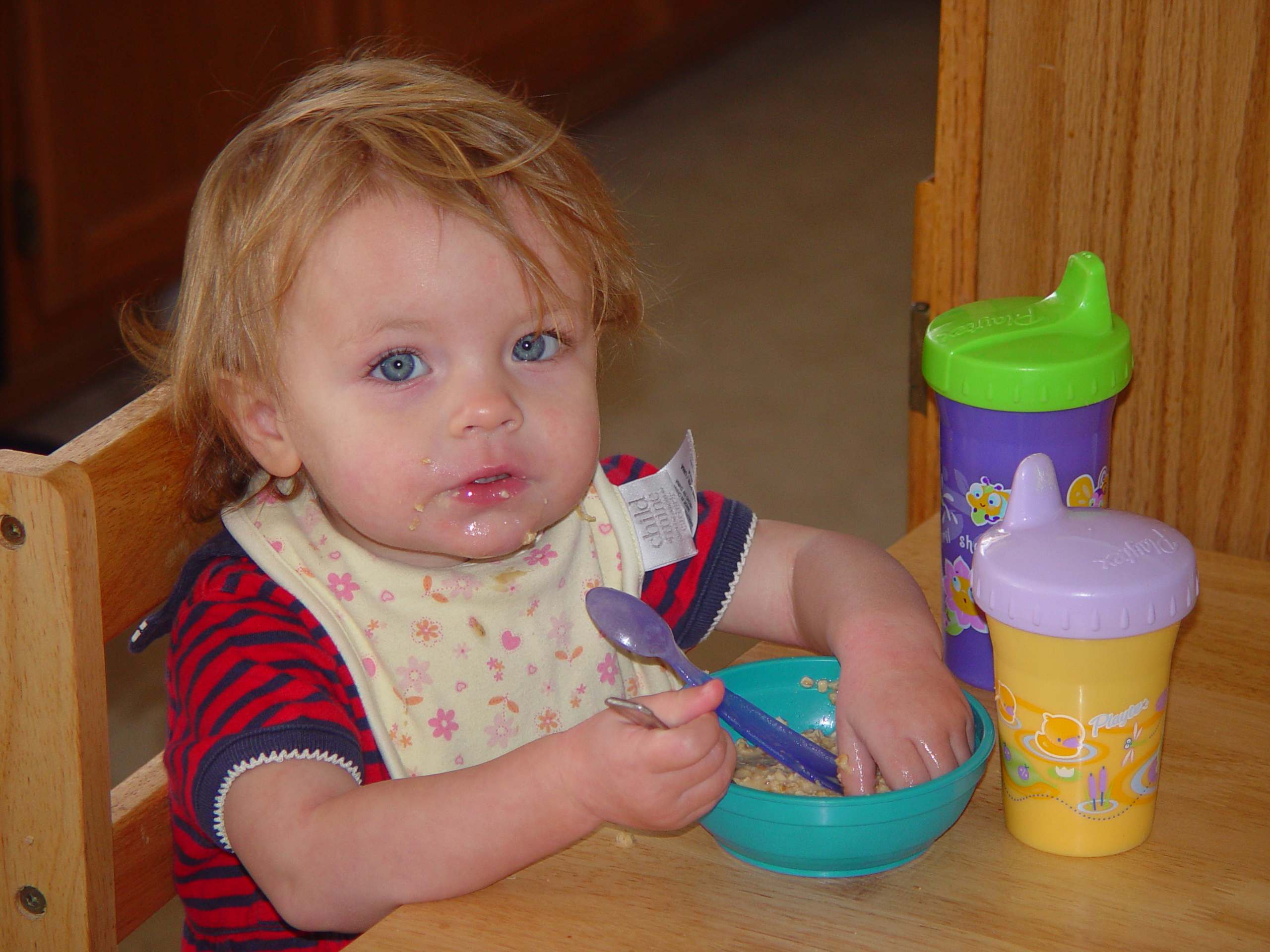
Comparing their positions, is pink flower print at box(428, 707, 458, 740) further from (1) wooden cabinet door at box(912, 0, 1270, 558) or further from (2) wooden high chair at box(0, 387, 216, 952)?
(1) wooden cabinet door at box(912, 0, 1270, 558)

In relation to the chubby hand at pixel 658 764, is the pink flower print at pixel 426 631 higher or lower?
lower

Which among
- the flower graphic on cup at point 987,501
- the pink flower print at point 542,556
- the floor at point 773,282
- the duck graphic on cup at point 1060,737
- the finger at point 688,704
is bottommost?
the floor at point 773,282

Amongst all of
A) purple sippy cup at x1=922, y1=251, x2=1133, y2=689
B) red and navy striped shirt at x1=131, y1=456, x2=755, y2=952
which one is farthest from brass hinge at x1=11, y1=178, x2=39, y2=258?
purple sippy cup at x1=922, y1=251, x2=1133, y2=689

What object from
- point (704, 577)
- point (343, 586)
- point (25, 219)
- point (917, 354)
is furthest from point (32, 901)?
point (25, 219)

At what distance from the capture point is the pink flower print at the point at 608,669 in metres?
0.96

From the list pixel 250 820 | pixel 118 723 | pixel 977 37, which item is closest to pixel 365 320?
pixel 250 820

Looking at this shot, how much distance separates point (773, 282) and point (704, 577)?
226 centimetres

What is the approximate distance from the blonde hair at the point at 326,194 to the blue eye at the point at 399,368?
0.23 feet

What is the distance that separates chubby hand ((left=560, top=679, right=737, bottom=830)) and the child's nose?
19 centimetres

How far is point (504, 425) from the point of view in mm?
790

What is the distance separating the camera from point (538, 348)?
0.84 m

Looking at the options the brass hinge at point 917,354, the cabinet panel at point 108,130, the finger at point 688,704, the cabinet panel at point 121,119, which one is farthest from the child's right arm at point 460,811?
the cabinet panel at point 121,119

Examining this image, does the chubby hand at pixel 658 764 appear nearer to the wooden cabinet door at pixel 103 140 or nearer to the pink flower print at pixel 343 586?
the pink flower print at pixel 343 586

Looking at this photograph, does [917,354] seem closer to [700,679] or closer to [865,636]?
[865,636]
